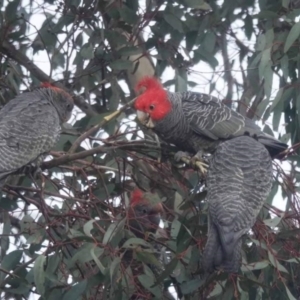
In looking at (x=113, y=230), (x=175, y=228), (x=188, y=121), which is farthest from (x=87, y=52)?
(x=113, y=230)

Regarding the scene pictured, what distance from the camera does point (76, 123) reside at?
5.20 meters

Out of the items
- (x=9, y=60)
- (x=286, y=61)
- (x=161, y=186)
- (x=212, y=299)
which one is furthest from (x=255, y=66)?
(x=212, y=299)

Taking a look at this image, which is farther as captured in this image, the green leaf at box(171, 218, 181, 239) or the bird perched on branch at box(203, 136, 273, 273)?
the green leaf at box(171, 218, 181, 239)

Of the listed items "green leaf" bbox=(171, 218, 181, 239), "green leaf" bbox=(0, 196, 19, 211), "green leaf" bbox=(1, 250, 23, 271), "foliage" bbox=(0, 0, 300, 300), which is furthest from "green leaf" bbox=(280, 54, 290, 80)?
"green leaf" bbox=(1, 250, 23, 271)

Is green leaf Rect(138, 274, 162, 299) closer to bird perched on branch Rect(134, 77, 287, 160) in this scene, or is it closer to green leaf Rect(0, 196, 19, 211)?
bird perched on branch Rect(134, 77, 287, 160)

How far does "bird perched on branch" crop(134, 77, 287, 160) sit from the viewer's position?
455cm

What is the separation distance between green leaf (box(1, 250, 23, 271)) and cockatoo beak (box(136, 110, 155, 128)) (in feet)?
2.77

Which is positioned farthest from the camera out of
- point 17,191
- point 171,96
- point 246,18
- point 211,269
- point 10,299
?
point 246,18

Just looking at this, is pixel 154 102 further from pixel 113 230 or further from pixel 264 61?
pixel 113 230

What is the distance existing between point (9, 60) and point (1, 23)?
0.81 feet

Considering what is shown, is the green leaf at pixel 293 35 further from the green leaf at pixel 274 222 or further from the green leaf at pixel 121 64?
the green leaf at pixel 274 222

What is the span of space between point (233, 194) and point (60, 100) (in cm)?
132

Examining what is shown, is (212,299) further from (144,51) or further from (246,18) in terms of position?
(246,18)

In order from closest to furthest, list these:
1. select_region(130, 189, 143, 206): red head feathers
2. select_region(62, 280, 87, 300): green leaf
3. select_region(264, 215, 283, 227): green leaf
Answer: select_region(62, 280, 87, 300): green leaf
select_region(264, 215, 283, 227): green leaf
select_region(130, 189, 143, 206): red head feathers
